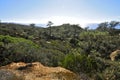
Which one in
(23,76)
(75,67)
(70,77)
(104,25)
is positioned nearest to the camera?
(23,76)

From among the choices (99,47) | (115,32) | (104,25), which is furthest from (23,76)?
(104,25)

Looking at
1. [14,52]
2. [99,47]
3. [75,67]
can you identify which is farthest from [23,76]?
[99,47]

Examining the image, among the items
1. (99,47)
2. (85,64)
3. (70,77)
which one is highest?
(70,77)

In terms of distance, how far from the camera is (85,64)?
32.2 metres

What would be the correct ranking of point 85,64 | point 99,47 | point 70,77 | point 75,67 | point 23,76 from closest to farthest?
1. point 23,76
2. point 70,77
3. point 75,67
4. point 85,64
5. point 99,47

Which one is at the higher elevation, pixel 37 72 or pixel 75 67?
pixel 37 72

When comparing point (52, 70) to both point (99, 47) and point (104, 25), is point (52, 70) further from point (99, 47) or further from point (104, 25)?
point (104, 25)

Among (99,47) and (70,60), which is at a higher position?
(70,60)

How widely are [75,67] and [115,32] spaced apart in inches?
4359

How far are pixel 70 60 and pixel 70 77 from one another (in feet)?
54.1

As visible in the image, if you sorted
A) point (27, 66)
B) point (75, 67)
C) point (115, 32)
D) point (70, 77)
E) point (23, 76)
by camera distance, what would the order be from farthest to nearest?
point (115, 32), point (75, 67), point (27, 66), point (70, 77), point (23, 76)

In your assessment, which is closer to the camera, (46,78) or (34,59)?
(46,78)

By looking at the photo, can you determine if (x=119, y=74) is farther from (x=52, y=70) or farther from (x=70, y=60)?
(x=52, y=70)

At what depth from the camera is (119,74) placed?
32812 millimetres
